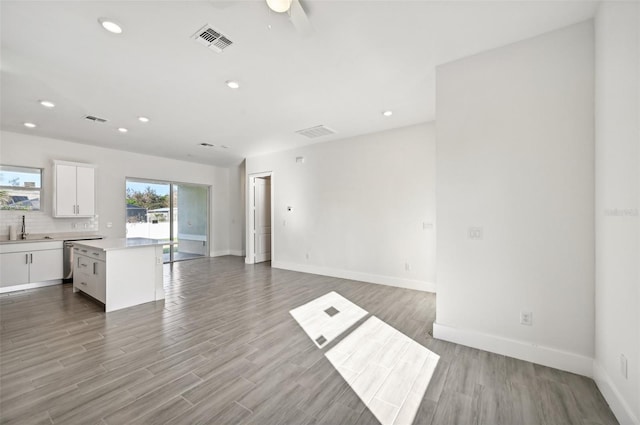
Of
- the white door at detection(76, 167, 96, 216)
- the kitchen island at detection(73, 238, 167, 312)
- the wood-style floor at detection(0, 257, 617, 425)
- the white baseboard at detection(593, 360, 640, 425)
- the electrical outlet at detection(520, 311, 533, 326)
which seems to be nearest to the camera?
the white baseboard at detection(593, 360, 640, 425)

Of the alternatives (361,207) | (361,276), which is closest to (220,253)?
(361,276)

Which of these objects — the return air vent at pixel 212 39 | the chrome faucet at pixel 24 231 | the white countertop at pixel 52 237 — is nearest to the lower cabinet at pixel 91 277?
the white countertop at pixel 52 237

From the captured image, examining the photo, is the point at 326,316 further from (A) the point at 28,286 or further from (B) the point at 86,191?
(B) the point at 86,191

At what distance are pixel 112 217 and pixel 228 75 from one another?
541cm

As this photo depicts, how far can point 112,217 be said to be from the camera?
623 cm

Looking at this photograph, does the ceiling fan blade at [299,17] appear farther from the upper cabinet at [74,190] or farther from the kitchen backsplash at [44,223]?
the kitchen backsplash at [44,223]

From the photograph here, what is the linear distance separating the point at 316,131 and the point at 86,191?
204 inches

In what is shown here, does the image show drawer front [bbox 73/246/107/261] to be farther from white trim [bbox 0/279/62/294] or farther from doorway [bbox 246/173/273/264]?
doorway [bbox 246/173/273/264]

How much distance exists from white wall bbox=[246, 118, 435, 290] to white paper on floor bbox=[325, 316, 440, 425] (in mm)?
2075

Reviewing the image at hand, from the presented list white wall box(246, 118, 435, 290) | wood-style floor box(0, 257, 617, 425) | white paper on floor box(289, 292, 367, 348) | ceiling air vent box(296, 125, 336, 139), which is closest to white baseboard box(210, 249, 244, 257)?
white wall box(246, 118, 435, 290)

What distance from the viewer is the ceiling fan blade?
1.71 m

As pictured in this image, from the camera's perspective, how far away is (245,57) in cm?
261

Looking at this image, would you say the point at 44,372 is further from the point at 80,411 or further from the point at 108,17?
the point at 108,17

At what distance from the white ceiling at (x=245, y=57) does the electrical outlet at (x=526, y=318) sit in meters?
2.51
